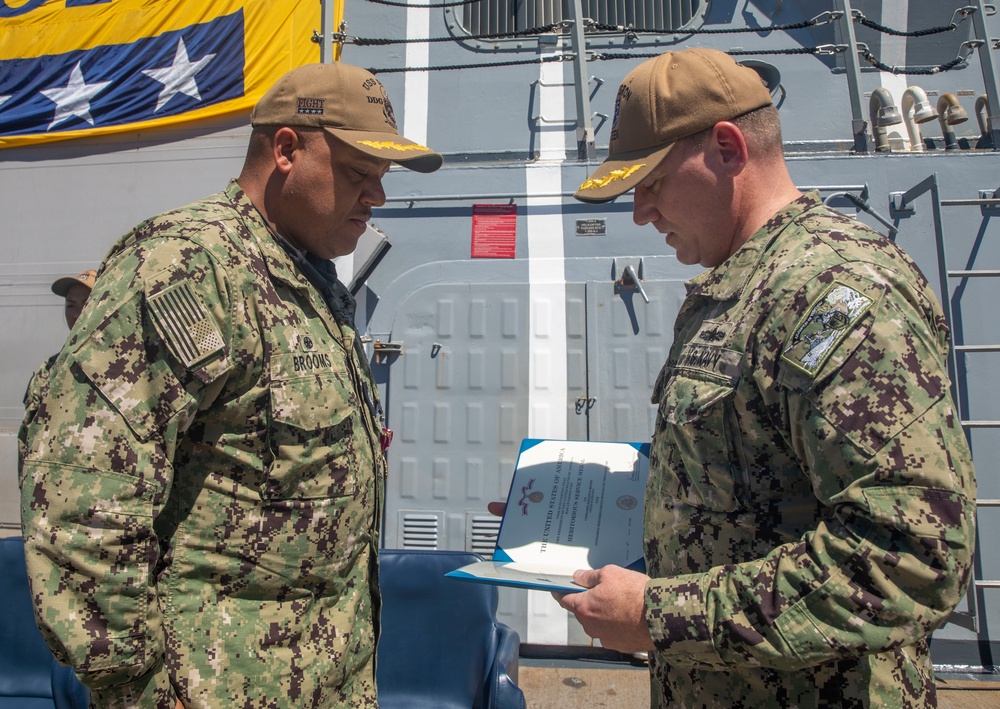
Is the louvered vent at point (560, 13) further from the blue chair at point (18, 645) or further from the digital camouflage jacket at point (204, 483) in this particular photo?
the blue chair at point (18, 645)

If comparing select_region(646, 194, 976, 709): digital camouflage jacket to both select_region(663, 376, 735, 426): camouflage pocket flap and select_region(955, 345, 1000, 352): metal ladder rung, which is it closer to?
select_region(663, 376, 735, 426): camouflage pocket flap

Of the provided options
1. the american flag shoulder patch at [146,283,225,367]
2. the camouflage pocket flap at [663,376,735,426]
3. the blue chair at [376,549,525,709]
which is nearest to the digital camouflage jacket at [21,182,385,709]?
the american flag shoulder patch at [146,283,225,367]

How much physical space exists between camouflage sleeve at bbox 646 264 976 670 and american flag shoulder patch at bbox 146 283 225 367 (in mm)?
874

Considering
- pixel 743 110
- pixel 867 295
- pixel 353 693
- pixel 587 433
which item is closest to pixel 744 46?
pixel 587 433

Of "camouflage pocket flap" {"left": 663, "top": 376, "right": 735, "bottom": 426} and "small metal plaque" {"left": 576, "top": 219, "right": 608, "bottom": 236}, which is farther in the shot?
"small metal plaque" {"left": 576, "top": 219, "right": 608, "bottom": 236}

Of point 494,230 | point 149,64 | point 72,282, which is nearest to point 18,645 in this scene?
point 72,282

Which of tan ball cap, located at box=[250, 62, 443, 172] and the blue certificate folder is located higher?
tan ball cap, located at box=[250, 62, 443, 172]

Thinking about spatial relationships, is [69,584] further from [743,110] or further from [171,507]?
[743,110]

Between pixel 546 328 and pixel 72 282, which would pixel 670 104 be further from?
pixel 72 282

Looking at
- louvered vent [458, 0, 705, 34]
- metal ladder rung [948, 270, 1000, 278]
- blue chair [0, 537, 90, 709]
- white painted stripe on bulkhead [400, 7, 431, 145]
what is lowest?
blue chair [0, 537, 90, 709]

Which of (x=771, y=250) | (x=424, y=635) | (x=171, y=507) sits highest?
(x=771, y=250)

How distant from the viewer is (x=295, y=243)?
5.18ft

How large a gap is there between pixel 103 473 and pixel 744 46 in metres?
5.01

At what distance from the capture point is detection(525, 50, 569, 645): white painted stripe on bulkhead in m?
3.61
